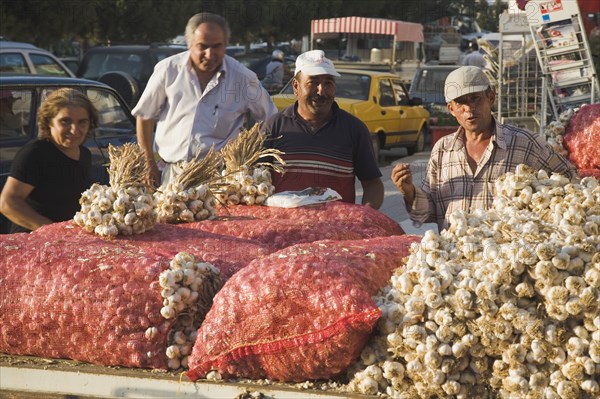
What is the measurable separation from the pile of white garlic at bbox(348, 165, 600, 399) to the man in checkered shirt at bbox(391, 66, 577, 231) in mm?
1443

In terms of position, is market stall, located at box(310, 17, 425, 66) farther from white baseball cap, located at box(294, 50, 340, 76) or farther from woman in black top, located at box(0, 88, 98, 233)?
woman in black top, located at box(0, 88, 98, 233)

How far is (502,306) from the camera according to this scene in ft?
8.40

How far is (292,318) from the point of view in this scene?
2.79 metres

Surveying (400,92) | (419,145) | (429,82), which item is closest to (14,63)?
(400,92)

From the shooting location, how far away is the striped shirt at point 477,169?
424cm

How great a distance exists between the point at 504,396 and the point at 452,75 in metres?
1.92

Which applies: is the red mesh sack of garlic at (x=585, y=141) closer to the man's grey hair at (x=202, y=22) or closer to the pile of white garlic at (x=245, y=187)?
the pile of white garlic at (x=245, y=187)

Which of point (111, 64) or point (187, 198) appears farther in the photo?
point (111, 64)

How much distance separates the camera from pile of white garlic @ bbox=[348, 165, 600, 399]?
2541mm

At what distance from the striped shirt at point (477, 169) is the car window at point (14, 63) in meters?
11.3

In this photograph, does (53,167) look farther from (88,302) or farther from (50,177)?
(88,302)

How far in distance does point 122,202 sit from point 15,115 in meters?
4.53

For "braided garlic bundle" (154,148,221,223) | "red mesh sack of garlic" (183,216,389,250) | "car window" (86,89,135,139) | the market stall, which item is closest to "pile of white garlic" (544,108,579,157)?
"red mesh sack of garlic" (183,216,389,250)

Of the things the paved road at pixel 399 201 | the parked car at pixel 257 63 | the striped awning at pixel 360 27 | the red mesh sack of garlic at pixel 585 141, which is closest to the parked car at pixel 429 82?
the parked car at pixel 257 63
